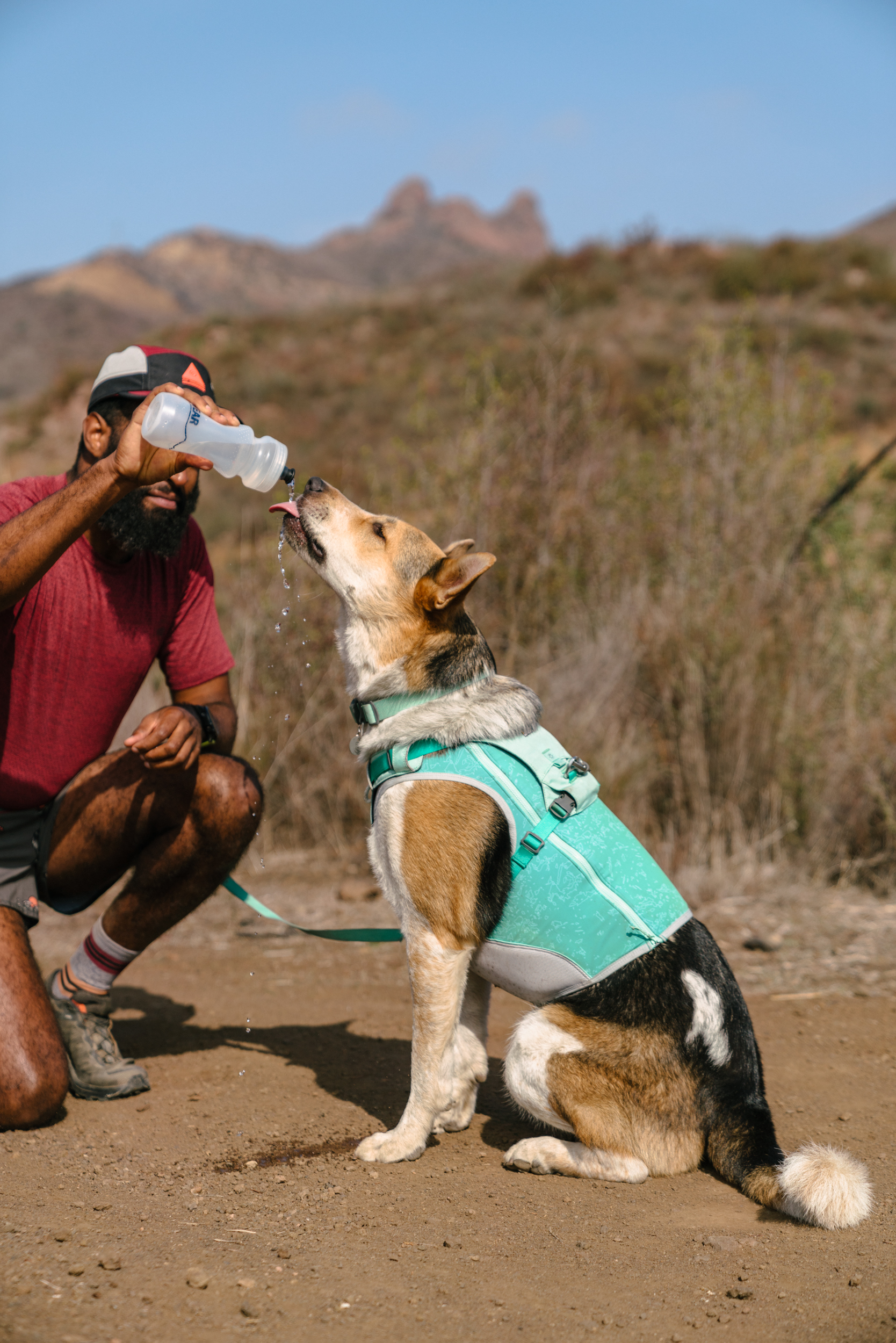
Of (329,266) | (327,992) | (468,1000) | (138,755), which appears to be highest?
(329,266)

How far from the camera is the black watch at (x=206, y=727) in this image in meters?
4.10

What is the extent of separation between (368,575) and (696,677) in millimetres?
3334

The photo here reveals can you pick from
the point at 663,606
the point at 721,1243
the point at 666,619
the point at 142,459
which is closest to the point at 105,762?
the point at 142,459

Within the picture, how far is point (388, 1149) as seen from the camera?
127 inches

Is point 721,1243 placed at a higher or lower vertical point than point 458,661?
lower

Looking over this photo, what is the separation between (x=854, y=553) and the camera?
24.9ft

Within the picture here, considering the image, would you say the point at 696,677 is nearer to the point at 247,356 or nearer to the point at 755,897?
the point at 755,897

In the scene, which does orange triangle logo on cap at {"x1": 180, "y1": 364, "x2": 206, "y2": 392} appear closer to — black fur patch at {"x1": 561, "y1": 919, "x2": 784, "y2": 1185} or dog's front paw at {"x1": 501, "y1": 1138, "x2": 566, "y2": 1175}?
black fur patch at {"x1": 561, "y1": 919, "x2": 784, "y2": 1185}

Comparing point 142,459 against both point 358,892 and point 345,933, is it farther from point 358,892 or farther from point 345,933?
point 358,892

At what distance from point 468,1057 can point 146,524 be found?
7.44ft

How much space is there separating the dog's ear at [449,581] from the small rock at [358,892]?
3.30 metres

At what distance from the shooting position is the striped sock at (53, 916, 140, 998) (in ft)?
13.3

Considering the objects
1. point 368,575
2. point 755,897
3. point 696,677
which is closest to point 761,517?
point 696,677

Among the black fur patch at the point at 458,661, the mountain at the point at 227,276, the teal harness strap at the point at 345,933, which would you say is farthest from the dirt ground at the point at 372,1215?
the mountain at the point at 227,276
